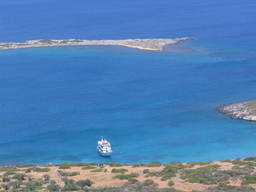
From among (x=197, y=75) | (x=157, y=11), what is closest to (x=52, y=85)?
(x=197, y=75)

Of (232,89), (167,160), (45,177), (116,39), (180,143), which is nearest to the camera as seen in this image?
(45,177)

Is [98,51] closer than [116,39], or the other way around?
[98,51]

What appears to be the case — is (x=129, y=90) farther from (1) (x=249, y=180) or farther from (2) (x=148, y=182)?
(1) (x=249, y=180)

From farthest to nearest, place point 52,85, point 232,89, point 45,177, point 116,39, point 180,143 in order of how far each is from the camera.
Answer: point 116,39 < point 52,85 < point 232,89 < point 180,143 < point 45,177

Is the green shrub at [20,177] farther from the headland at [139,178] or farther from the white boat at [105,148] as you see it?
the white boat at [105,148]

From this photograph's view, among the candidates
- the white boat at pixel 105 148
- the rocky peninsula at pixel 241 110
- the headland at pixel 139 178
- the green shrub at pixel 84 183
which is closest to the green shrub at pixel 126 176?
the headland at pixel 139 178

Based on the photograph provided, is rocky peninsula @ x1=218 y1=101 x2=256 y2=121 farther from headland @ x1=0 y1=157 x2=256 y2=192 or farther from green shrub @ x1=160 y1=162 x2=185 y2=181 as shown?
green shrub @ x1=160 y1=162 x2=185 y2=181

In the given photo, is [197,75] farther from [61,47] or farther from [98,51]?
[61,47]
